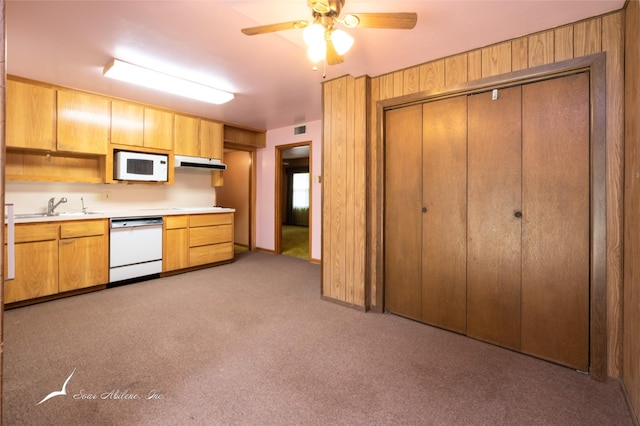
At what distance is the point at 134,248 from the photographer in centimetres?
A: 389

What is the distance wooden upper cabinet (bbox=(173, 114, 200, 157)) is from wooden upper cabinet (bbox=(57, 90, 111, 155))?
2.80ft

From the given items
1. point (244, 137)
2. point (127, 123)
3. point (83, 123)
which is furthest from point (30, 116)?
point (244, 137)

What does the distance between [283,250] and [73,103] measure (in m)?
3.97

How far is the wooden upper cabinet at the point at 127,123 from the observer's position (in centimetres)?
390

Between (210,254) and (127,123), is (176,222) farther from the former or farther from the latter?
(127,123)

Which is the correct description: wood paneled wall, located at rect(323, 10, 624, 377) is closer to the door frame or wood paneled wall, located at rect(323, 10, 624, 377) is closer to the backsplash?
the door frame

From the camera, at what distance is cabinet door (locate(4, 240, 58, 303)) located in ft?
9.89

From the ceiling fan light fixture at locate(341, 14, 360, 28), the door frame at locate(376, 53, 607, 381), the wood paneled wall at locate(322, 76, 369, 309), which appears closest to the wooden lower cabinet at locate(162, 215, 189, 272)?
the wood paneled wall at locate(322, 76, 369, 309)

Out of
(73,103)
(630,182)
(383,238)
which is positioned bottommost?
(383,238)

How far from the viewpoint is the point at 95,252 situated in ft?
11.7

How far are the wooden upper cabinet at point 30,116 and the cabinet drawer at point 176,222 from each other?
1449 millimetres

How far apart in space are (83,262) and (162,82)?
2.20 m

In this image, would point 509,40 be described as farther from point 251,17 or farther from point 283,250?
point 283,250

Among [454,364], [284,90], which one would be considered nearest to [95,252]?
[284,90]
